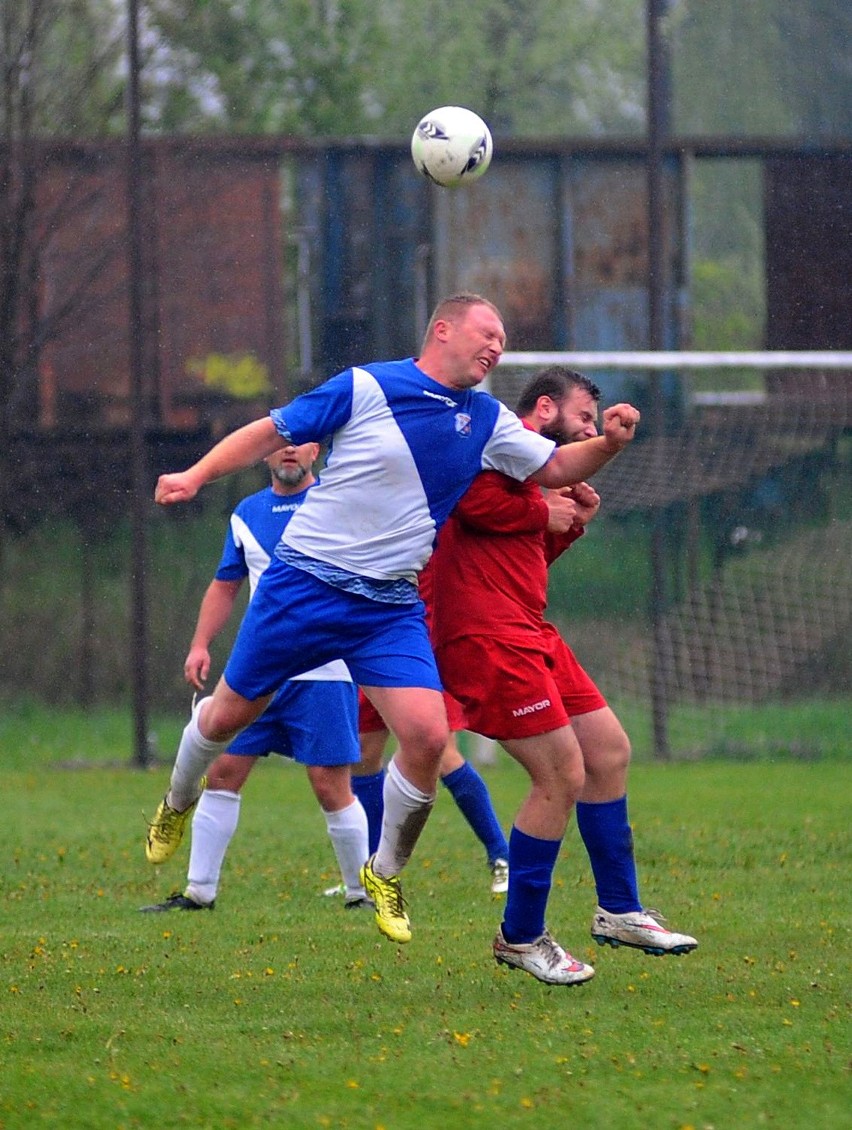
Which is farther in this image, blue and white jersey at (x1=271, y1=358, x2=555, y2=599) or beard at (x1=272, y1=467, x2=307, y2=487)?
beard at (x1=272, y1=467, x2=307, y2=487)

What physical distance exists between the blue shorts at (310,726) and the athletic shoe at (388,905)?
1219 mm

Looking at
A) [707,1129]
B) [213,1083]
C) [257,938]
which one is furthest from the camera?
[257,938]

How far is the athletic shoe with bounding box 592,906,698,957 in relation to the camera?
5.25 m

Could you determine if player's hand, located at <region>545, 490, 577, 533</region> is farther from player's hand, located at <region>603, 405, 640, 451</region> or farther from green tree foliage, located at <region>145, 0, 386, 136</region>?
green tree foliage, located at <region>145, 0, 386, 136</region>

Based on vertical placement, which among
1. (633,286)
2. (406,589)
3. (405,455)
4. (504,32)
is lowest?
(406,589)

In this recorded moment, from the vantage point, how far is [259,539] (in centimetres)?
→ 668

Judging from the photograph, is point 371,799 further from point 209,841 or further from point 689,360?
point 689,360

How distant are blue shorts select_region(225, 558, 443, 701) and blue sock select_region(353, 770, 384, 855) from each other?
5.94ft

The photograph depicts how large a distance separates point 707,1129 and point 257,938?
264 cm

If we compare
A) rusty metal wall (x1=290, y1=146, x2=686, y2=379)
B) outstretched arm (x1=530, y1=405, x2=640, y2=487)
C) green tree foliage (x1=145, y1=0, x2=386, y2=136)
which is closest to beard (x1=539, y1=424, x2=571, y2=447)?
outstretched arm (x1=530, y1=405, x2=640, y2=487)

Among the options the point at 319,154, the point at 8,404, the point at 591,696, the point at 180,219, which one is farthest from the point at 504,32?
the point at 591,696

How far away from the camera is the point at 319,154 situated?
39.3 ft

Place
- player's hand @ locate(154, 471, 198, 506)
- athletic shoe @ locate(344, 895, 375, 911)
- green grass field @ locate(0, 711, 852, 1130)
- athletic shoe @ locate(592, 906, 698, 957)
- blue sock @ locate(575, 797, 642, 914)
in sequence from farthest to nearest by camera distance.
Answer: athletic shoe @ locate(344, 895, 375, 911)
blue sock @ locate(575, 797, 642, 914)
athletic shoe @ locate(592, 906, 698, 957)
player's hand @ locate(154, 471, 198, 506)
green grass field @ locate(0, 711, 852, 1130)

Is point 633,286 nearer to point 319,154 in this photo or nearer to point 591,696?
point 319,154
